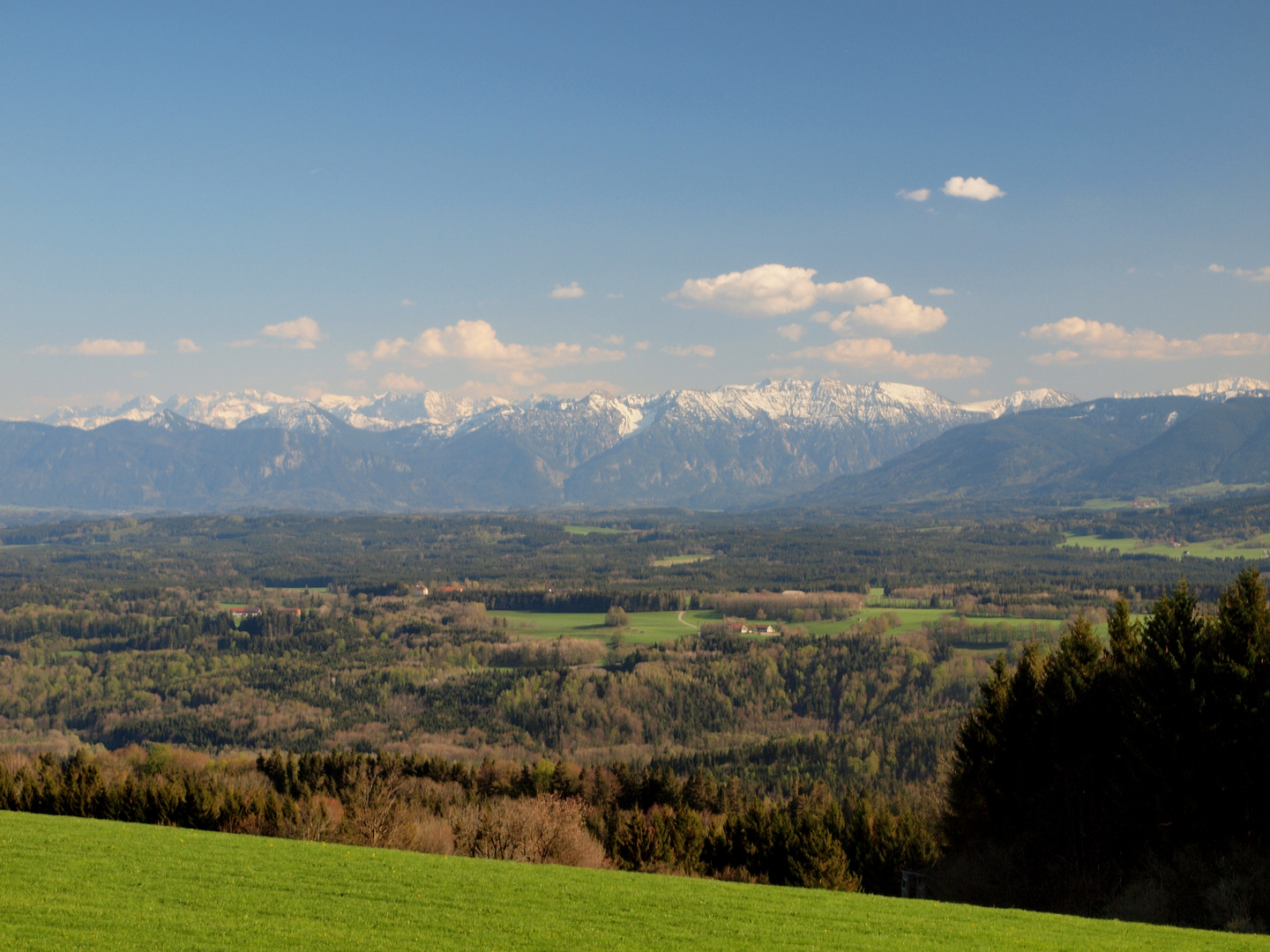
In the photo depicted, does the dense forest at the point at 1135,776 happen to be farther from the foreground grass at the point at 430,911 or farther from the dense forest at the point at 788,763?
the foreground grass at the point at 430,911

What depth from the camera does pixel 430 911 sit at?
31.6 m

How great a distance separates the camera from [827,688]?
16338cm

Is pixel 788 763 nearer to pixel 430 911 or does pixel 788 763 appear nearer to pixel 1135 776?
pixel 1135 776

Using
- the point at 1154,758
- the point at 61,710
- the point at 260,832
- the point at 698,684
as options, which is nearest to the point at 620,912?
the point at 1154,758

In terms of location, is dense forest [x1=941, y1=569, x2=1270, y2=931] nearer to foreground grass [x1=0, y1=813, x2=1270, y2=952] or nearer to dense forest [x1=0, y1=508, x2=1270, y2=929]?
dense forest [x1=0, y1=508, x2=1270, y2=929]

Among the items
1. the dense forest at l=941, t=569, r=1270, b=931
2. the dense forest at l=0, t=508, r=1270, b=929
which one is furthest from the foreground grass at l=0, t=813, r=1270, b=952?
the dense forest at l=0, t=508, r=1270, b=929

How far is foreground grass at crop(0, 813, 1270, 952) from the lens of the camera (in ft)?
92.2

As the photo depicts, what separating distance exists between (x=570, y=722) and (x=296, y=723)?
144 ft

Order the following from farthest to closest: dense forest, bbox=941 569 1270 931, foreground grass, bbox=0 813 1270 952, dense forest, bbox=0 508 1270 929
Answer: dense forest, bbox=0 508 1270 929
dense forest, bbox=941 569 1270 931
foreground grass, bbox=0 813 1270 952

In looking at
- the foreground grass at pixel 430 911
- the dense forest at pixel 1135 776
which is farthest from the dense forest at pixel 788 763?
the foreground grass at pixel 430 911

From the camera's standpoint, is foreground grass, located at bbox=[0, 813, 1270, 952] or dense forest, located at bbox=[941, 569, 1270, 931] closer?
foreground grass, located at bbox=[0, 813, 1270, 952]

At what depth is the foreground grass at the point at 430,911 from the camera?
2809 cm

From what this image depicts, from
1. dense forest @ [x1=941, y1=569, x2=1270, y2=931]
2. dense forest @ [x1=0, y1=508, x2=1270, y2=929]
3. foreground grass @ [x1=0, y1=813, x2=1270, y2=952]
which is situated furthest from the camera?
dense forest @ [x1=0, y1=508, x2=1270, y2=929]

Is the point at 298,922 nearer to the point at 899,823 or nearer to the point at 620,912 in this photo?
the point at 620,912
